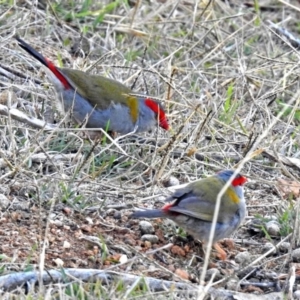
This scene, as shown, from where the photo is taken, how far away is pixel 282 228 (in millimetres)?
4922

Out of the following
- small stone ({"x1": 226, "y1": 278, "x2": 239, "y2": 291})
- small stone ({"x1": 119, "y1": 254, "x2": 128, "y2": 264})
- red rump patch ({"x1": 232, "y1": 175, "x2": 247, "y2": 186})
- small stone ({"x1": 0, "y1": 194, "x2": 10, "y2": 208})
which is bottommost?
small stone ({"x1": 0, "y1": 194, "x2": 10, "y2": 208})

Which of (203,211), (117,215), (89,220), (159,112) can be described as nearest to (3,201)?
(89,220)

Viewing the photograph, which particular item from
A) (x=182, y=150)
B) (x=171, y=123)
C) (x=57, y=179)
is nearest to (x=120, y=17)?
(x=171, y=123)

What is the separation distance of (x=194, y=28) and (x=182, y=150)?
78.4 inches

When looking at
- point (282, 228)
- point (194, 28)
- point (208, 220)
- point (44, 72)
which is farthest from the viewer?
point (194, 28)

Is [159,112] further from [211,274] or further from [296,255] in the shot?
[211,274]

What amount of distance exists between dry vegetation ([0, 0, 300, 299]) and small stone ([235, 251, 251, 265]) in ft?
0.09

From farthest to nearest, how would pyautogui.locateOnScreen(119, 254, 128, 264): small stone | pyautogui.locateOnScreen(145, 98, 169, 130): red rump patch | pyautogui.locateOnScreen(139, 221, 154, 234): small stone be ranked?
pyautogui.locateOnScreen(145, 98, 169, 130): red rump patch, pyautogui.locateOnScreen(139, 221, 154, 234): small stone, pyautogui.locateOnScreen(119, 254, 128, 264): small stone

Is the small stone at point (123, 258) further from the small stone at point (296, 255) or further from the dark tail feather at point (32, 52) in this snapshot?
the dark tail feather at point (32, 52)

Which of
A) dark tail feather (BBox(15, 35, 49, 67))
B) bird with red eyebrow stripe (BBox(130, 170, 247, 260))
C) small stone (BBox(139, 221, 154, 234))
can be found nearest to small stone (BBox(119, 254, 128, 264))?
bird with red eyebrow stripe (BBox(130, 170, 247, 260))

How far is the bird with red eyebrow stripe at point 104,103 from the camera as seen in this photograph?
611 cm

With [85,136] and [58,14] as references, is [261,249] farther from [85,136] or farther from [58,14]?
[58,14]

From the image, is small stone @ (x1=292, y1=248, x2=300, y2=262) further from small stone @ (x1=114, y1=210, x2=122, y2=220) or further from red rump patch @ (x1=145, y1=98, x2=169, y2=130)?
red rump patch @ (x1=145, y1=98, x2=169, y2=130)

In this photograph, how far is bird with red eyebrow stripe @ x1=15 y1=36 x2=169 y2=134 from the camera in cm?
611
